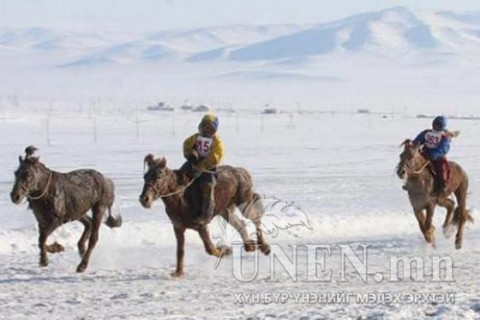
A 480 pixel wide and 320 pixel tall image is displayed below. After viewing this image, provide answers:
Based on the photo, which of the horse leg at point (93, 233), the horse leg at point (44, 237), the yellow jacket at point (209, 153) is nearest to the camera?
the horse leg at point (44, 237)

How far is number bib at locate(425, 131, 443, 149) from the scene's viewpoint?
15953 millimetres

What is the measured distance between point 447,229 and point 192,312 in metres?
7.86

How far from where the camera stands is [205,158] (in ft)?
42.8

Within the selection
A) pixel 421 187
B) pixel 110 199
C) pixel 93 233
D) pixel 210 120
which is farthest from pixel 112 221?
pixel 421 187

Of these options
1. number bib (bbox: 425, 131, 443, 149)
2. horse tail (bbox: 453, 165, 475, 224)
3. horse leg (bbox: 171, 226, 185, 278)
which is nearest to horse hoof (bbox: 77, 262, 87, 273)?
horse leg (bbox: 171, 226, 185, 278)

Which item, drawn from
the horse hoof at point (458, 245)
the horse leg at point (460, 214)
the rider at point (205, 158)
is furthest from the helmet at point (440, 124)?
the rider at point (205, 158)

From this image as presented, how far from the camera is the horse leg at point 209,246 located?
41.8ft

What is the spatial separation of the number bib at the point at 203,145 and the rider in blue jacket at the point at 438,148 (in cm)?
424

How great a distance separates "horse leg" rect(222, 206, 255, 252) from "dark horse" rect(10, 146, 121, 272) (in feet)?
5.92

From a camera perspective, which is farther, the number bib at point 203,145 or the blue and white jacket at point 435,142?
the blue and white jacket at point 435,142

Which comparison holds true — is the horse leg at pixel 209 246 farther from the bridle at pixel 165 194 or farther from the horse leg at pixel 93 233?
the horse leg at pixel 93 233

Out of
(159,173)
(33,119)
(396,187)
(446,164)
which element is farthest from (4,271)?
(33,119)

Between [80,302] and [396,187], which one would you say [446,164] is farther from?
[396,187]

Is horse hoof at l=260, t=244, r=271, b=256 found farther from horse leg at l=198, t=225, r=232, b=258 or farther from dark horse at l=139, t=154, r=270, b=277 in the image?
horse leg at l=198, t=225, r=232, b=258
